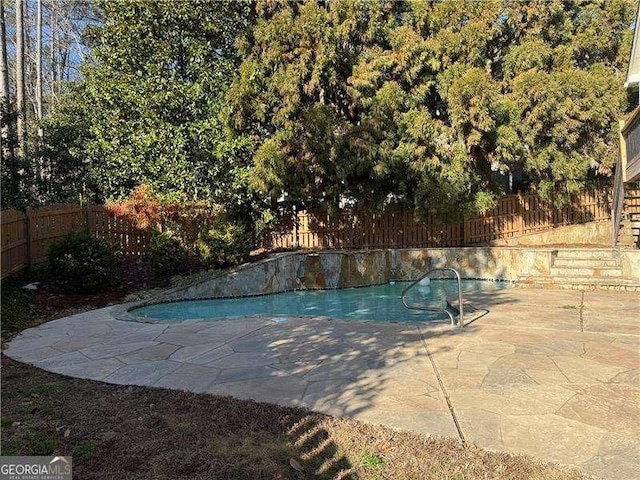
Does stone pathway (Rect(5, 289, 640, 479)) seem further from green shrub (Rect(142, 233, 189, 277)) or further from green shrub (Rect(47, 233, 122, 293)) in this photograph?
green shrub (Rect(142, 233, 189, 277))

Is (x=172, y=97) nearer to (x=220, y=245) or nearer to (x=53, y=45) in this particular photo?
(x=220, y=245)

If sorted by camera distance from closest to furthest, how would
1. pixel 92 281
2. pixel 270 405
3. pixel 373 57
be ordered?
pixel 270 405 < pixel 92 281 < pixel 373 57

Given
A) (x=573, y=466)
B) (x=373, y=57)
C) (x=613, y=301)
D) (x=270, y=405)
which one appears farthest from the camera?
(x=373, y=57)

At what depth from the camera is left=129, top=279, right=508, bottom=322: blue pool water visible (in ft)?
25.5

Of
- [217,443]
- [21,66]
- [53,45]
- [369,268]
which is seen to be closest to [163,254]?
[369,268]

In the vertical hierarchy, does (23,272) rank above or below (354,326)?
above

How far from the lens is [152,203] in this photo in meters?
10.0

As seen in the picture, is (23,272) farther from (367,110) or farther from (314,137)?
(367,110)

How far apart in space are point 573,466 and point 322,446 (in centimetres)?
140

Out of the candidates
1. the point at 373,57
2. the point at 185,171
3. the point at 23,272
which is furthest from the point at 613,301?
the point at 23,272

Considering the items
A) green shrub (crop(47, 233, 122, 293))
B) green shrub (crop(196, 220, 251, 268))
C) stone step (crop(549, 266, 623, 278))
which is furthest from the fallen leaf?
stone step (crop(549, 266, 623, 278))

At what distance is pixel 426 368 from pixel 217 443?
2096 mm

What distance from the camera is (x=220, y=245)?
973 centimetres

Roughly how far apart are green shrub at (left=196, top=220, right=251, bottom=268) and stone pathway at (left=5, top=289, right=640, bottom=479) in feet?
10.6
